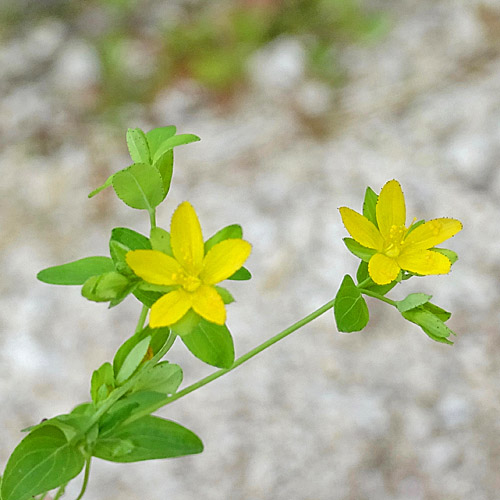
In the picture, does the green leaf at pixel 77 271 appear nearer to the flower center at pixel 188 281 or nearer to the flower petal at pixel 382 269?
the flower center at pixel 188 281

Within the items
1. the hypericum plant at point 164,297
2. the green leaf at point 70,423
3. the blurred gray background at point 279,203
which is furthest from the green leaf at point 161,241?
the blurred gray background at point 279,203

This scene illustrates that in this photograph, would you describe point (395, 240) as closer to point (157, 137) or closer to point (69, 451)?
point (157, 137)

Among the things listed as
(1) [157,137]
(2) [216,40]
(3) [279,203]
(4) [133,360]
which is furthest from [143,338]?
(2) [216,40]

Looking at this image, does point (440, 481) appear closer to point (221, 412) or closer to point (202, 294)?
point (221, 412)

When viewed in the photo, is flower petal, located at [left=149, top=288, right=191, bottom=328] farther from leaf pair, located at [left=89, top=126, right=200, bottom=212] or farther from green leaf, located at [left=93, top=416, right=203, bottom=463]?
green leaf, located at [left=93, top=416, right=203, bottom=463]

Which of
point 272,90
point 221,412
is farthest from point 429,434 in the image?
point 272,90

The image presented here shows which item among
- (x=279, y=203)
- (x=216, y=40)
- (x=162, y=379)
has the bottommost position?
(x=279, y=203)
